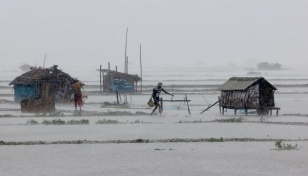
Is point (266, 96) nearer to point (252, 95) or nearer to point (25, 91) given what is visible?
point (252, 95)

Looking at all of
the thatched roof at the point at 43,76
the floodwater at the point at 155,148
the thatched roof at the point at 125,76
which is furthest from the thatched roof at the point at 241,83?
the thatched roof at the point at 125,76

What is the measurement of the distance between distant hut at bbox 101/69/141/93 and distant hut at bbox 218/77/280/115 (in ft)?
80.0

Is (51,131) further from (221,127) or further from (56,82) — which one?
(56,82)

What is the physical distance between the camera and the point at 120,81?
5503cm

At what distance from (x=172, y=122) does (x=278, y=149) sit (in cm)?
945

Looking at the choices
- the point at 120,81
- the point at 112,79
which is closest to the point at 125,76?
the point at 112,79

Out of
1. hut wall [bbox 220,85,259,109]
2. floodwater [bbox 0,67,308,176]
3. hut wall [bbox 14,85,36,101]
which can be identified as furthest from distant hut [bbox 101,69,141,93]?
floodwater [bbox 0,67,308,176]

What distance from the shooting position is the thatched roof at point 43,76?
39.4 m

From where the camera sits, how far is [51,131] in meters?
21.6

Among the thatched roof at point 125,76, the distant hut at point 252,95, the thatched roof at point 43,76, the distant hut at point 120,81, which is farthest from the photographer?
the thatched roof at point 125,76

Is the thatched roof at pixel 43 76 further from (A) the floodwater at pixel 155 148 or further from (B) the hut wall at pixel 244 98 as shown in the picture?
(B) the hut wall at pixel 244 98

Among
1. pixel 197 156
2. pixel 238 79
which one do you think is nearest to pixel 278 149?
pixel 197 156

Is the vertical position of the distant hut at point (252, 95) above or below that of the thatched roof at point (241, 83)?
below

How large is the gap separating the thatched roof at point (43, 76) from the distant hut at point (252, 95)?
14352 millimetres
